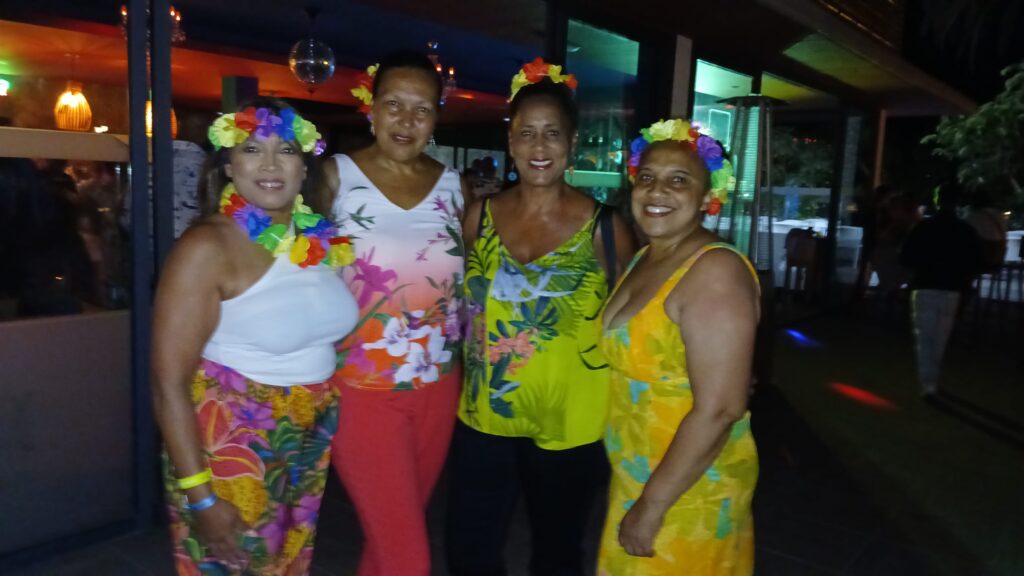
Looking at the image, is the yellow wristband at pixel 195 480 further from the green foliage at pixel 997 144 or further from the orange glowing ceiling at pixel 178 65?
the green foliage at pixel 997 144

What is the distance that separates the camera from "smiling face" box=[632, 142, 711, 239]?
1.77 meters

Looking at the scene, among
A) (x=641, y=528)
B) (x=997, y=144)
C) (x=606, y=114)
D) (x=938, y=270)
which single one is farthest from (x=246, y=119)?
(x=997, y=144)

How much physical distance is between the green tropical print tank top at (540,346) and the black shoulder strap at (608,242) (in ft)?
0.12

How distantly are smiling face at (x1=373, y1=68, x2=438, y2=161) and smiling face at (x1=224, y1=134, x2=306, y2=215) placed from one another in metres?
0.38

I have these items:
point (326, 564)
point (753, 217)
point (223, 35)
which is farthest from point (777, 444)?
point (223, 35)

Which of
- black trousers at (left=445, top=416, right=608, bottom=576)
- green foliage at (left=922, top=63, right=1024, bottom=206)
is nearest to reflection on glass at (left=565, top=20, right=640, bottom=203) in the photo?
black trousers at (left=445, top=416, right=608, bottom=576)

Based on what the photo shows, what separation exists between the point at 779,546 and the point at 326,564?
1.92 meters

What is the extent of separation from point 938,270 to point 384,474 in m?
5.26

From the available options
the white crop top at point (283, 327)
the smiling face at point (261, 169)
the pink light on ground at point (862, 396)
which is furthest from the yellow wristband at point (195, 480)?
the pink light on ground at point (862, 396)

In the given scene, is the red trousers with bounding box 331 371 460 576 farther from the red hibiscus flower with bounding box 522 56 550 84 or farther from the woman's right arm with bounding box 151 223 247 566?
the red hibiscus flower with bounding box 522 56 550 84

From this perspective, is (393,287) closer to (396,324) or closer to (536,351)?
(396,324)

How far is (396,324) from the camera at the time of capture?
199cm

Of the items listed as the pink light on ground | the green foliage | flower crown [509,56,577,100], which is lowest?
the pink light on ground

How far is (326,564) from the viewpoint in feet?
9.77
